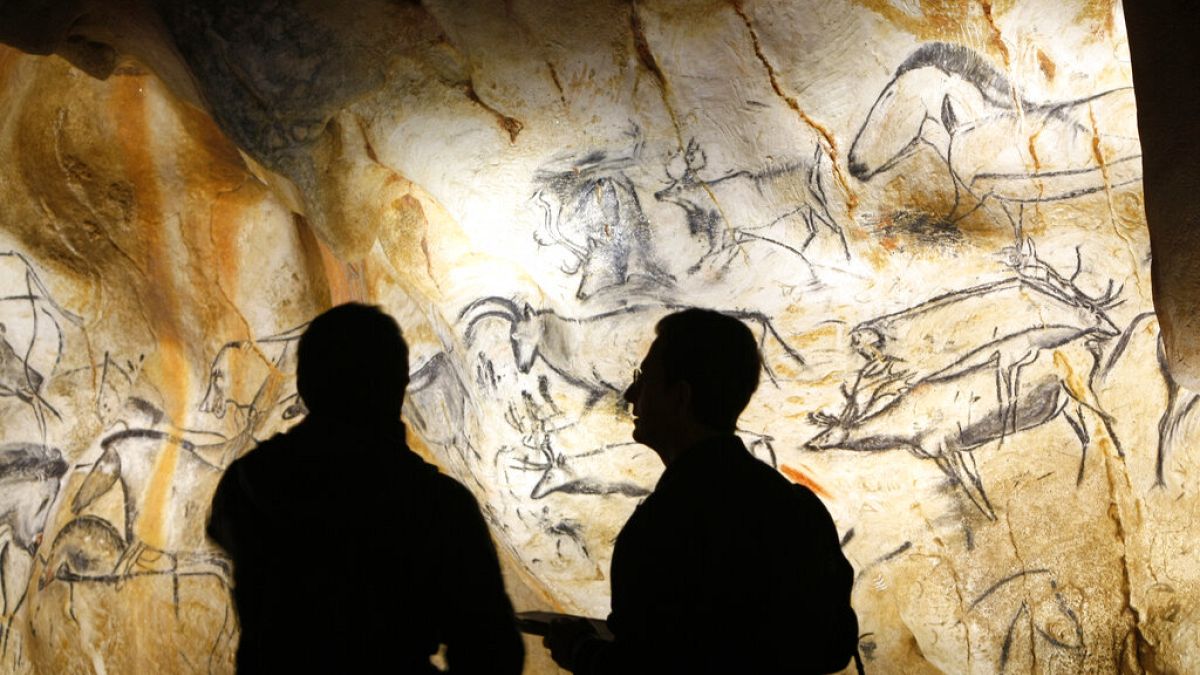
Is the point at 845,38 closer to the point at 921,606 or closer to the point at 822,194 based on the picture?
the point at 822,194

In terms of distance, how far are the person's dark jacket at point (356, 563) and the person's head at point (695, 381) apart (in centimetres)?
37

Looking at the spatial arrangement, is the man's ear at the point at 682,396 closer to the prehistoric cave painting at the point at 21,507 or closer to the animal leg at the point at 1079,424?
the animal leg at the point at 1079,424

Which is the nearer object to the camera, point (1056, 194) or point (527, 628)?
point (527, 628)

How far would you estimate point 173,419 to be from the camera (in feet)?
9.12

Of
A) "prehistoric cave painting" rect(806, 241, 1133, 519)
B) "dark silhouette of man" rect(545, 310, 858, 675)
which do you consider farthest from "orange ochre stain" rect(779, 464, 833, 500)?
"dark silhouette of man" rect(545, 310, 858, 675)

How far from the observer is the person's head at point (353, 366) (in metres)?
1.87

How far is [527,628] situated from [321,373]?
25.9 inches

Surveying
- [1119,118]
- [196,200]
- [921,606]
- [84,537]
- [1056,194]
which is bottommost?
[921,606]

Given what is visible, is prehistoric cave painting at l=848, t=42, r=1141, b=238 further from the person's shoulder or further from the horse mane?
the person's shoulder

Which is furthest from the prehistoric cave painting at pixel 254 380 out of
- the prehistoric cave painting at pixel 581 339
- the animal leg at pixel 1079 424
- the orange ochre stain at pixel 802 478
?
the animal leg at pixel 1079 424

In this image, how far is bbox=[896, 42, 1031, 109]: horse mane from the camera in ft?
6.86

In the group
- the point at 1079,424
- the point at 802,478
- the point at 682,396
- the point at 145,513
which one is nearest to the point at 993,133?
the point at 1079,424

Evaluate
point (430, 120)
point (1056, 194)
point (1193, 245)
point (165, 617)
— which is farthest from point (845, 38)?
point (165, 617)

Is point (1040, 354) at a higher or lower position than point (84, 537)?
higher
